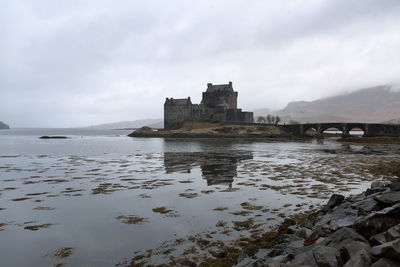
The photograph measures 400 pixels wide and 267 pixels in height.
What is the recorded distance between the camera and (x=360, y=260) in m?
4.42

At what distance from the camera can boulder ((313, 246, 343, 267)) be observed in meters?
4.66

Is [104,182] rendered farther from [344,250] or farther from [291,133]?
[291,133]

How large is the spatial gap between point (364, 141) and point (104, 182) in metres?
61.3

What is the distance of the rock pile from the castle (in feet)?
282

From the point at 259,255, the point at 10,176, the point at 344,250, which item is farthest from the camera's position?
the point at 10,176

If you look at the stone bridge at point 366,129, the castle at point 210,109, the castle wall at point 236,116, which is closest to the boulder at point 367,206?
the stone bridge at point 366,129

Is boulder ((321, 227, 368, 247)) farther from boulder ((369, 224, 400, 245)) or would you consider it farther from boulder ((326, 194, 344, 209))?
boulder ((326, 194, 344, 209))

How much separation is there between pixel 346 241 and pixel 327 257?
88 cm

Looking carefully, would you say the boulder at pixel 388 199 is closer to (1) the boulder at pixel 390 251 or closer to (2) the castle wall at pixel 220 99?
(1) the boulder at pixel 390 251

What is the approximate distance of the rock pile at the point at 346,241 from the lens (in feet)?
14.8

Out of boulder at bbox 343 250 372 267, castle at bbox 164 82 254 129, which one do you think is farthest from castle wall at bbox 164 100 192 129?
boulder at bbox 343 250 372 267

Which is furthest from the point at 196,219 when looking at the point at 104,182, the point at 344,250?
the point at 104,182

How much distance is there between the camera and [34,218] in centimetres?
1034

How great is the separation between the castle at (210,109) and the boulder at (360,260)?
89.1m
